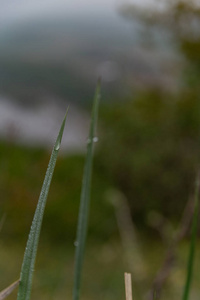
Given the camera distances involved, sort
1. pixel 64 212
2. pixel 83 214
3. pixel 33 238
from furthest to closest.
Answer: pixel 64 212
pixel 83 214
pixel 33 238

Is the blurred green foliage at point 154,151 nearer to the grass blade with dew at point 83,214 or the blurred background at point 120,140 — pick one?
the blurred background at point 120,140

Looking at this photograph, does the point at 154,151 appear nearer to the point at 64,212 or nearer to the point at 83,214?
the point at 64,212

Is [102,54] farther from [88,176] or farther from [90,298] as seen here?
[88,176]

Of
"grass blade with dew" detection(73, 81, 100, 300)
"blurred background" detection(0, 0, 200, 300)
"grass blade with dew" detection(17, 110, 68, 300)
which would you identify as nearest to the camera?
"grass blade with dew" detection(17, 110, 68, 300)

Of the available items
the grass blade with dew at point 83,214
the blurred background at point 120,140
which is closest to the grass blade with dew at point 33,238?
the grass blade with dew at point 83,214

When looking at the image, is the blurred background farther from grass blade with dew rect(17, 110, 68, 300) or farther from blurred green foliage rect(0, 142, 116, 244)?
Result: grass blade with dew rect(17, 110, 68, 300)

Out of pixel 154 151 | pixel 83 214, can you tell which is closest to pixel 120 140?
pixel 154 151

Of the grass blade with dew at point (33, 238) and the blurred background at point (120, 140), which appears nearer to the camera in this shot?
the grass blade with dew at point (33, 238)

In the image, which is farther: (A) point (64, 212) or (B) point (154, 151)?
(B) point (154, 151)

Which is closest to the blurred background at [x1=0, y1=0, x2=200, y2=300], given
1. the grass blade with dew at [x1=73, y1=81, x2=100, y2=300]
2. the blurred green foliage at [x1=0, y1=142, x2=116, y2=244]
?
the blurred green foliage at [x1=0, y1=142, x2=116, y2=244]

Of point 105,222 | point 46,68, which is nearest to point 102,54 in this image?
point 46,68

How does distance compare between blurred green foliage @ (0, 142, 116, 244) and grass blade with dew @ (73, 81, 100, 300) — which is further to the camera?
blurred green foliage @ (0, 142, 116, 244)
